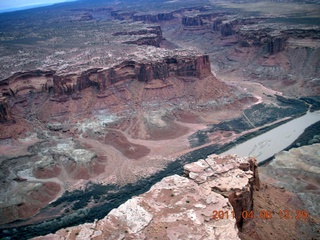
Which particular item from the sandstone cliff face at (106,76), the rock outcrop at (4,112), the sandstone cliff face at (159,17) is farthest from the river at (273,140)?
the sandstone cliff face at (159,17)

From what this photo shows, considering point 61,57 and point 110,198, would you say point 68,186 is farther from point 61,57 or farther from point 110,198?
point 61,57

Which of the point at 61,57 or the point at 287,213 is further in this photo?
the point at 61,57

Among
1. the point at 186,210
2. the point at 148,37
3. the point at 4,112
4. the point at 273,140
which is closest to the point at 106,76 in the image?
the point at 4,112

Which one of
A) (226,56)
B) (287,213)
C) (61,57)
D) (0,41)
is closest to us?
(287,213)

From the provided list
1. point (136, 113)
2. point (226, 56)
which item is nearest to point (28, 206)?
point (136, 113)
